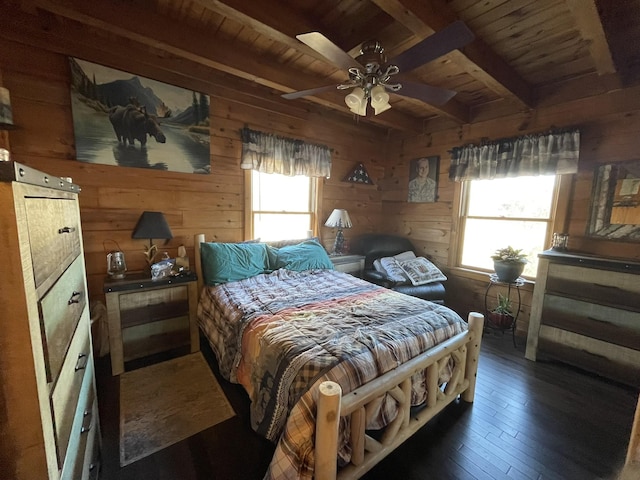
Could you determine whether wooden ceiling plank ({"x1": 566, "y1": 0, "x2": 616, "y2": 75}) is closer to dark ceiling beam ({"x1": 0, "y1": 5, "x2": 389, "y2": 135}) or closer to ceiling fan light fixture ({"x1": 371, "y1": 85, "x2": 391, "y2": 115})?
ceiling fan light fixture ({"x1": 371, "y1": 85, "x2": 391, "y2": 115})

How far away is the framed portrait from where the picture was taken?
363cm

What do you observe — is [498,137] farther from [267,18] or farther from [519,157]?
[267,18]

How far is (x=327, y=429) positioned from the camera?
1.05 meters

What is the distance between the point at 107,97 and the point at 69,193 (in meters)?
1.66

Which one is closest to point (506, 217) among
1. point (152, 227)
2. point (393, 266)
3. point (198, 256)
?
point (393, 266)

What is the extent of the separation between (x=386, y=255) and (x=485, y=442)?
2.26m

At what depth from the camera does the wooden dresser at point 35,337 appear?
559 mm

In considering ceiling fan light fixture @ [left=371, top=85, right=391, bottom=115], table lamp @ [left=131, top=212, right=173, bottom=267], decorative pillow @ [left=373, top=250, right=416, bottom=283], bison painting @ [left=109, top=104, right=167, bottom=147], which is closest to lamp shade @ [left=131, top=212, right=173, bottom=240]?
table lamp @ [left=131, top=212, right=173, bottom=267]

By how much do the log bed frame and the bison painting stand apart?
252 cm

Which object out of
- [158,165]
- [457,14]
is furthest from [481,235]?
[158,165]

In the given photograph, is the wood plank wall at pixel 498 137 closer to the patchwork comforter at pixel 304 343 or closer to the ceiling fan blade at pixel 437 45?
the patchwork comforter at pixel 304 343

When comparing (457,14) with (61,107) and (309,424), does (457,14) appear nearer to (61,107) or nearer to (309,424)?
(309,424)

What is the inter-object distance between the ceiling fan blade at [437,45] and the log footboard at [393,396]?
5.28 ft

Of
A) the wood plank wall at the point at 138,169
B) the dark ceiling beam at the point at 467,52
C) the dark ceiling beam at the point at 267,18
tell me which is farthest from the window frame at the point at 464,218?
the dark ceiling beam at the point at 267,18
